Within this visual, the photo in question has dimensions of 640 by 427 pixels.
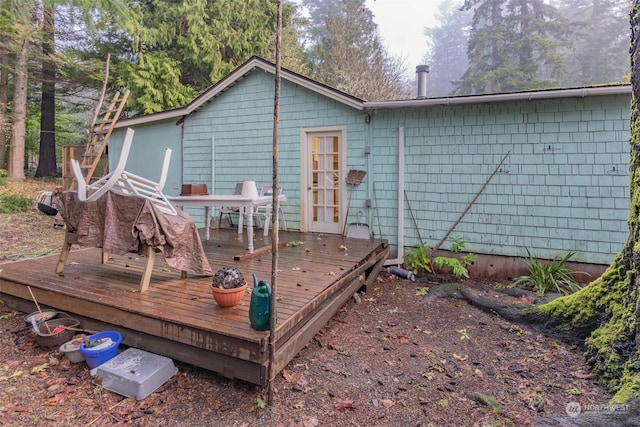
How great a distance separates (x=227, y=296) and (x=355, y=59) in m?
15.2

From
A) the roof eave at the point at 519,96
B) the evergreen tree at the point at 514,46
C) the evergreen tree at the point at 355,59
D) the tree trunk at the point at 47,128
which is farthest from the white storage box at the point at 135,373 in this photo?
the evergreen tree at the point at 514,46

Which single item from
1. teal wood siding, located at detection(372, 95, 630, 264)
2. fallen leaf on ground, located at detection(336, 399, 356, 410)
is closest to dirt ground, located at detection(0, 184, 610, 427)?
fallen leaf on ground, located at detection(336, 399, 356, 410)

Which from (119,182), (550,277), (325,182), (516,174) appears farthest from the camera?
(325,182)

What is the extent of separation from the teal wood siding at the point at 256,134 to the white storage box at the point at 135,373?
4.15m

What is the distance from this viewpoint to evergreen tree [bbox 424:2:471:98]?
1131 inches

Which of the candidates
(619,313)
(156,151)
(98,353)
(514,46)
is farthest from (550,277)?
(514,46)

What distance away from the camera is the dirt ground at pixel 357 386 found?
2250 millimetres

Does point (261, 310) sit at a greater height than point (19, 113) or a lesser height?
lesser

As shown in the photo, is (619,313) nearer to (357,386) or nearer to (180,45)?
(357,386)

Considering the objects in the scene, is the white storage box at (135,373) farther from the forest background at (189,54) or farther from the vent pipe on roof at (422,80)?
the forest background at (189,54)

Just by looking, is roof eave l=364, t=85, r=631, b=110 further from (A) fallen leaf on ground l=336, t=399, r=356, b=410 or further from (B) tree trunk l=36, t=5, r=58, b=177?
(B) tree trunk l=36, t=5, r=58, b=177

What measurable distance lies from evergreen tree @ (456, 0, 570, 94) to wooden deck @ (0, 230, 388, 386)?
18.7 metres

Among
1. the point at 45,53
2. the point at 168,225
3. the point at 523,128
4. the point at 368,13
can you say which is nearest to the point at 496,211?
the point at 523,128

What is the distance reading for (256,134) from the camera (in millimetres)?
6934
